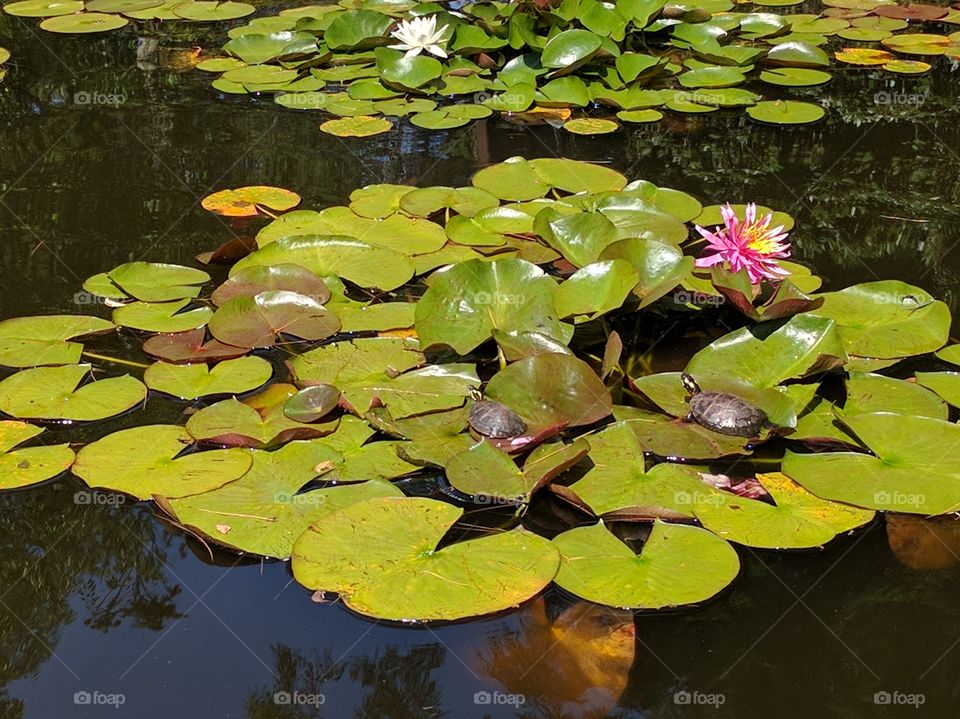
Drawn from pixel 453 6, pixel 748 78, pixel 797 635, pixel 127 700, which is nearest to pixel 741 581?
pixel 797 635

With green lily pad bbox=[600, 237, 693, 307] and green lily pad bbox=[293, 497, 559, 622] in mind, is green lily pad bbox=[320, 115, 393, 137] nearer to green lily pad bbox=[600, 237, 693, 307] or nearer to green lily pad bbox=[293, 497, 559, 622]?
green lily pad bbox=[600, 237, 693, 307]

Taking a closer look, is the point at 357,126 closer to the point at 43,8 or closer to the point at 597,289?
the point at 597,289

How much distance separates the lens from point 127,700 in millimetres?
1694

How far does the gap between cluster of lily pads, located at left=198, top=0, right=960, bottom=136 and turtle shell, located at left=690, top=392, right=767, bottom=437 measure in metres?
2.06

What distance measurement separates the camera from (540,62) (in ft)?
14.9

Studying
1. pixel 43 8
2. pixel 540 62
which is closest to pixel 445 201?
pixel 540 62

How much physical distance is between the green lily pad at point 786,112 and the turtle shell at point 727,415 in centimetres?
223

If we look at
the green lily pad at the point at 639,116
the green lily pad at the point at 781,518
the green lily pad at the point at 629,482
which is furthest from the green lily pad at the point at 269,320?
the green lily pad at the point at 639,116

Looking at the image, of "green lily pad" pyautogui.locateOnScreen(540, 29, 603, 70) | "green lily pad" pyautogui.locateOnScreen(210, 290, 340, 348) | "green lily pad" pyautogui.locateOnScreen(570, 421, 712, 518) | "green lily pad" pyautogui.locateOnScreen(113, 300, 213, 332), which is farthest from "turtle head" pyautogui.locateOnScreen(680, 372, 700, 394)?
"green lily pad" pyautogui.locateOnScreen(540, 29, 603, 70)

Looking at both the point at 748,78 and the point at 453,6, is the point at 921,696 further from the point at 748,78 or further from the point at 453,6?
the point at 453,6

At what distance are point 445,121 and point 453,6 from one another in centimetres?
157

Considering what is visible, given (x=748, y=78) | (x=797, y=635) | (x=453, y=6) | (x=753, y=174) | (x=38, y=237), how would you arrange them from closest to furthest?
(x=797, y=635) < (x=38, y=237) < (x=753, y=174) < (x=748, y=78) < (x=453, y=6)

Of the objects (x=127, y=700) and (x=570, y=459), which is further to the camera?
(x=570, y=459)

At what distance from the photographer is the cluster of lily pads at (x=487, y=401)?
1.93m
